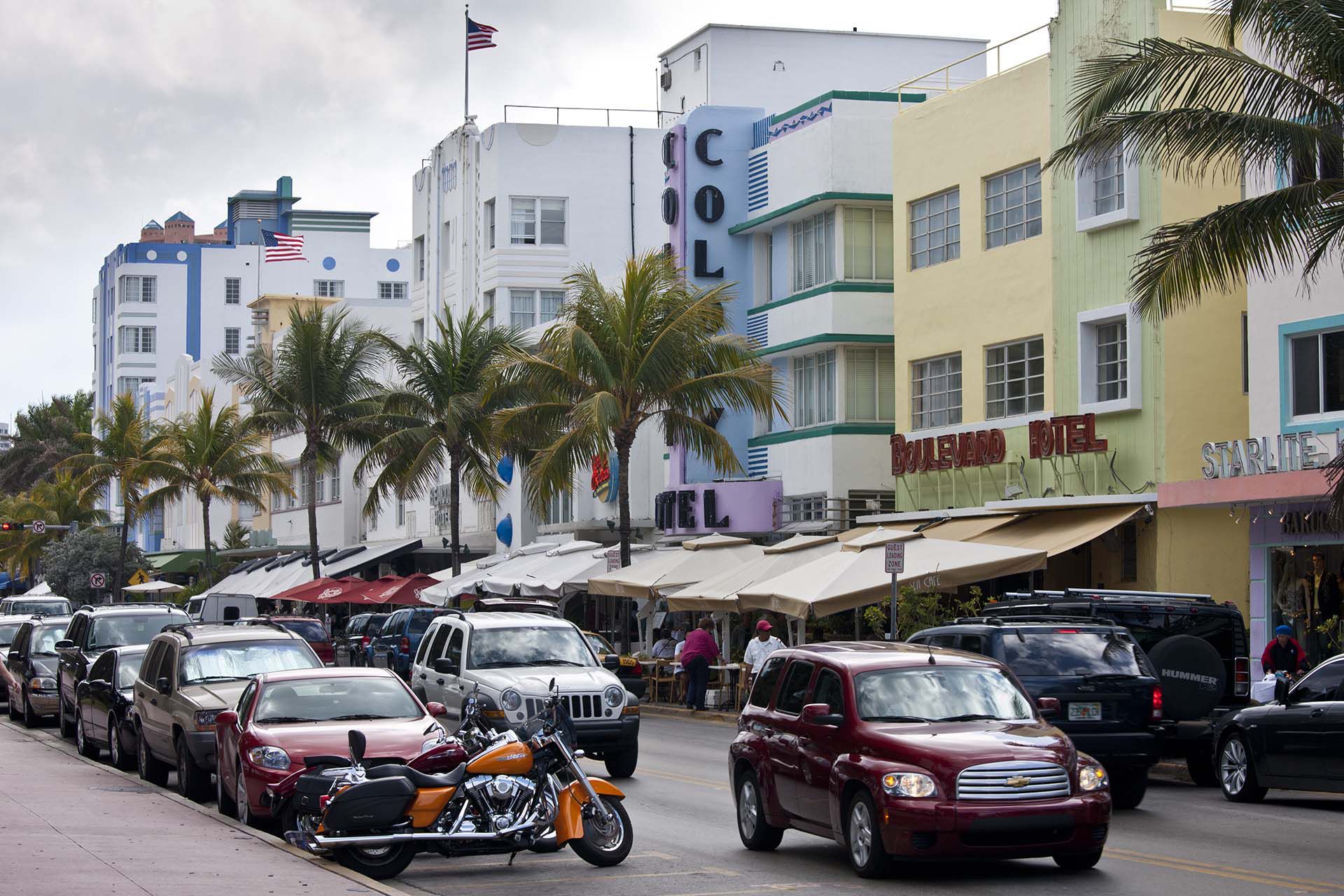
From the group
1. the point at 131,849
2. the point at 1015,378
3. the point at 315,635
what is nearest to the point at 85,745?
the point at 131,849

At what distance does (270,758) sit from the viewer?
14.6 metres

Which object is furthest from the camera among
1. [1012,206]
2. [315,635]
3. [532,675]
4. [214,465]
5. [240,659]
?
[214,465]

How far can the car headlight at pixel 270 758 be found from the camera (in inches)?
575

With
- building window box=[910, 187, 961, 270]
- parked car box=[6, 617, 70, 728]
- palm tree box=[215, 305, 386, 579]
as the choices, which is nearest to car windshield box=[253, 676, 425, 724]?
parked car box=[6, 617, 70, 728]

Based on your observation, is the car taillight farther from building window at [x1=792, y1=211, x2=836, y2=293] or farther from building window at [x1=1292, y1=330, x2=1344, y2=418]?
building window at [x1=792, y1=211, x2=836, y2=293]

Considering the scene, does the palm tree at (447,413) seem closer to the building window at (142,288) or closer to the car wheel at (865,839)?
the car wheel at (865,839)

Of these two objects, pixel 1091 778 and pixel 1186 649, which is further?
pixel 1186 649

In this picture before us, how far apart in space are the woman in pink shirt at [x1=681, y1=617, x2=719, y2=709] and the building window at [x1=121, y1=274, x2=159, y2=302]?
88.5 m

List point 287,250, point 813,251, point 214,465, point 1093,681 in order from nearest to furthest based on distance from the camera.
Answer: point 1093,681 → point 813,251 → point 214,465 → point 287,250

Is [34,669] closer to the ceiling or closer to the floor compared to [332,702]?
closer to the floor

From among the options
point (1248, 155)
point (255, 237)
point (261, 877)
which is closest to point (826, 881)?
point (261, 877)

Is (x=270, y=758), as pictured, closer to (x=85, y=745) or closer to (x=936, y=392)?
(x=85, y=745)

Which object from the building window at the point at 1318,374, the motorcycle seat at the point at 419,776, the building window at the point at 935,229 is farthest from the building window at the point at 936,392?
the motorcycle seat at the point at 419,776

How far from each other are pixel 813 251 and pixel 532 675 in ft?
68.7
